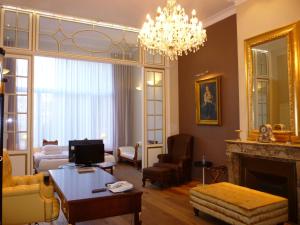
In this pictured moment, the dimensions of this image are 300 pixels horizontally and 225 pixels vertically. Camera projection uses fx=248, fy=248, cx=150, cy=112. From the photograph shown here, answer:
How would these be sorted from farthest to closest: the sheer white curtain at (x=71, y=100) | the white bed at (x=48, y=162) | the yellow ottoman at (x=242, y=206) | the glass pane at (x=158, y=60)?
the sheer white curtain at (x=71, y=100) → the glass pane at (x=158, y=60) → the white bed at (x=48, y=162) → the yellow ottoman at (x=242, y=206)

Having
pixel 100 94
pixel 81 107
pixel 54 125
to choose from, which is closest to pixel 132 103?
pixel 100 94

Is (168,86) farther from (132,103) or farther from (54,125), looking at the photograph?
(54,125)

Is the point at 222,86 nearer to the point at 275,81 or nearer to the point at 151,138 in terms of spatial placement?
the point at 275,81

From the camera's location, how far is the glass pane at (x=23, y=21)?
5168 mm

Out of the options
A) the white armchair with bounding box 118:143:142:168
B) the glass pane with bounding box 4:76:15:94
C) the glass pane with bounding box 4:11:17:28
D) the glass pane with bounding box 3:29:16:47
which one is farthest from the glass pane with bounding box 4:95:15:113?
the white armchair with bounding box 118:143:142:168

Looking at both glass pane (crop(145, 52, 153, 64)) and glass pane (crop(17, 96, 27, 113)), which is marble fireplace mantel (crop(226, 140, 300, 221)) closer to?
glass pane (crop(145, 52, 153, 64))

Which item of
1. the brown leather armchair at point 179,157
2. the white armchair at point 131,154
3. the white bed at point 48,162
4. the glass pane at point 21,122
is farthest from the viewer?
the white armchair at point 131,154

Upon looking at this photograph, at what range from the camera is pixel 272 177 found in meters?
3.97

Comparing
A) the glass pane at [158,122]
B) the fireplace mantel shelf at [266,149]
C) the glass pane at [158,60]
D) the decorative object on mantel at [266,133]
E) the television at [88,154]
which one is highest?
the glass pane at [158,60]

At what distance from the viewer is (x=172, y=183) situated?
5.52m

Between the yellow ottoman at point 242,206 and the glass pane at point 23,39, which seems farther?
the glass pane at point 23,39

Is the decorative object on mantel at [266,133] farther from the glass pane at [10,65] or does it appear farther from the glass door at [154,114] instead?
the glass pane at [10,65]

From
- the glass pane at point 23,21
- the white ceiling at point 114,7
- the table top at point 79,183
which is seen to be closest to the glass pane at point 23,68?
the glass pane at point 23,21

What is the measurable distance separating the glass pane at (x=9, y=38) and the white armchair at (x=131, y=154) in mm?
4167
